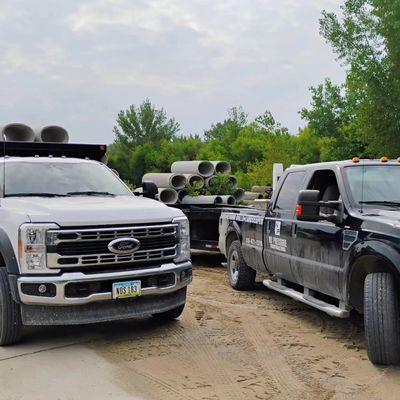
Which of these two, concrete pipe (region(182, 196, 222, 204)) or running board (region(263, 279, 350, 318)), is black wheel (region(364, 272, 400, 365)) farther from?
concrete pipe (region(182, 196, 222, 204))

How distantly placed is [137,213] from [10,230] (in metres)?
1.29

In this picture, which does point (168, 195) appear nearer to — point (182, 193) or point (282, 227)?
point (182, 193)

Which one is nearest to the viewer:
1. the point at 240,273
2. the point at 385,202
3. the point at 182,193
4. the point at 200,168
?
the point at 385,202

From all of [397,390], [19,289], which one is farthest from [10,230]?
[397,390]

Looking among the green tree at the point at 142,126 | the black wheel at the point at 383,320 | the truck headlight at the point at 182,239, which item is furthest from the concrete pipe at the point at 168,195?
the green tree at the point at 142,126

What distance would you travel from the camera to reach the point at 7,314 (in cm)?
570

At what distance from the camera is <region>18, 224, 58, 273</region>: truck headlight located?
549 centimetres

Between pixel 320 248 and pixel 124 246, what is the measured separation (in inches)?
82.6

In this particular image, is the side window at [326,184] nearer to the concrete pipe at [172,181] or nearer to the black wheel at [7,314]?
the black wheel at [7,314]

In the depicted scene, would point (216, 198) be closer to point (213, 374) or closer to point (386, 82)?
point (213, 374)

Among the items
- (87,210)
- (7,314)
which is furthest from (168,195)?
(7,314)

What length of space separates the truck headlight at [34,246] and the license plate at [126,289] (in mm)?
742

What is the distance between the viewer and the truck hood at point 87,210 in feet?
18.4

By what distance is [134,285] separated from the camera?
583 cm
